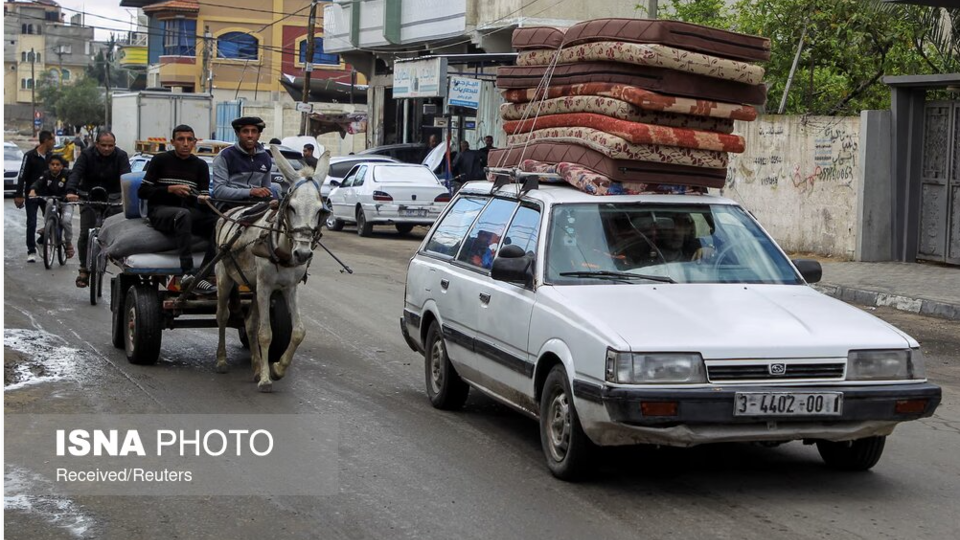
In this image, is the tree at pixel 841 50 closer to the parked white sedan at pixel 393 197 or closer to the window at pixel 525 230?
the parked white sedan at pixel 393 197

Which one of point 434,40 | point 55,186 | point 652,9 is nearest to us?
point 55,186

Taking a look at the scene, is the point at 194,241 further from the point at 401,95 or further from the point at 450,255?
the point at 401,95

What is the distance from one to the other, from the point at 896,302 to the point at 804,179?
613 centimetres

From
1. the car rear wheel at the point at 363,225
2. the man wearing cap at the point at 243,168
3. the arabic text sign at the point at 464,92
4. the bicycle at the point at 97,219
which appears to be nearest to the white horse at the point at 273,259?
the man wearing cap at the point at 243,168

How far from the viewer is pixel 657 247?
7.64m

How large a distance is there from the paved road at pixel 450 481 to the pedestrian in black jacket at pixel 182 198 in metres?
0.98

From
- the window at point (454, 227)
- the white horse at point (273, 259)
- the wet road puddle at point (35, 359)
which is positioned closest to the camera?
the window at point (454, 227)

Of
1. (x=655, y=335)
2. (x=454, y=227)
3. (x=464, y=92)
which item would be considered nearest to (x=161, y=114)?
(x=464, y=92)

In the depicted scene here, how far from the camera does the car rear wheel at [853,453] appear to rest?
7020 mm

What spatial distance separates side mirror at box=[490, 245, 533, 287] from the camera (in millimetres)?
7402

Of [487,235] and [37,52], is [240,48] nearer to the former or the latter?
[487,235]

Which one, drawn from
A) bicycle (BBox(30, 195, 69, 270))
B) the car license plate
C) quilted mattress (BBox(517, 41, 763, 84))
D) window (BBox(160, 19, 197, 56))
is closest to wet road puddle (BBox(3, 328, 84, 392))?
quilted mattress (BBox(517, 41, 763, 84))

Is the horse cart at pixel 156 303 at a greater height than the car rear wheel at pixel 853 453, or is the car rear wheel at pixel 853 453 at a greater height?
the horse cart at pixel 156 303

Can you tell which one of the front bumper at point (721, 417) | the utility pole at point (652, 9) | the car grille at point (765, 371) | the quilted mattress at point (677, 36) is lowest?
the front bumper at point (721, 417)
